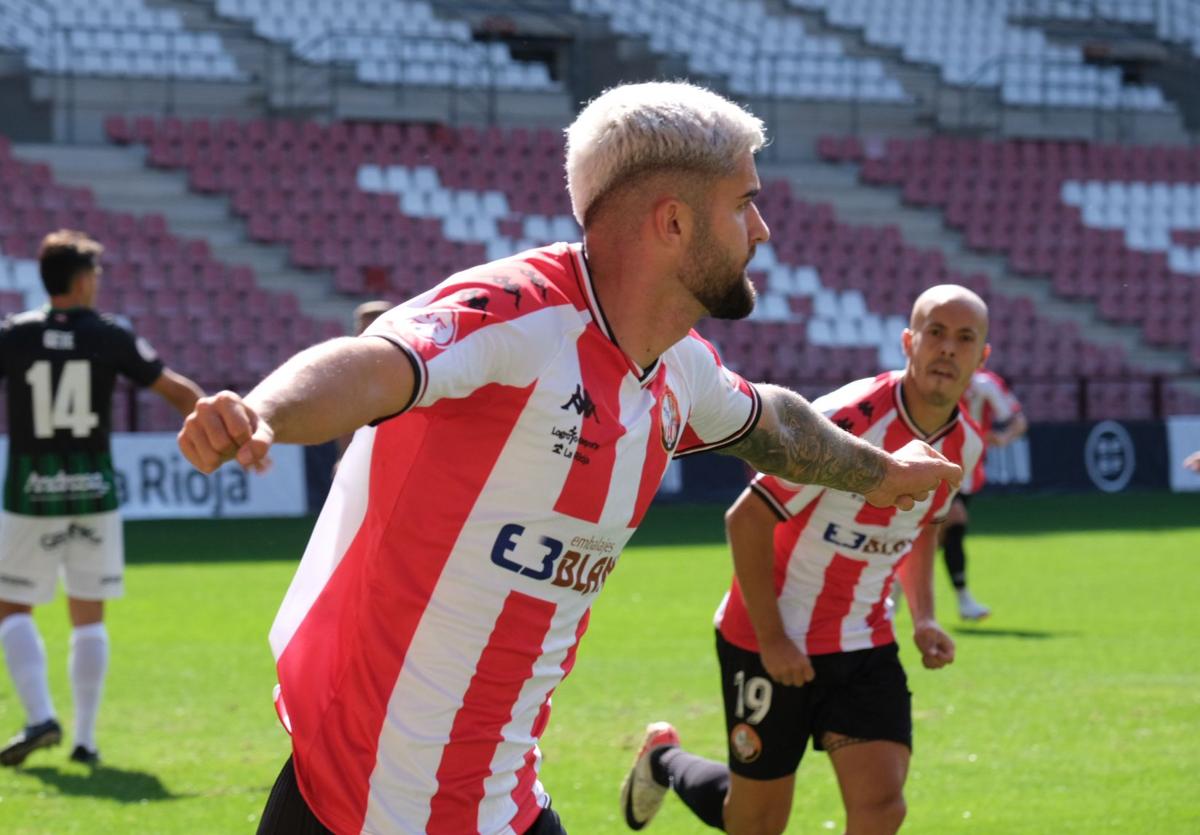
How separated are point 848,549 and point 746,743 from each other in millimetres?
741

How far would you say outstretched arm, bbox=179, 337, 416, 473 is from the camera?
2451mm

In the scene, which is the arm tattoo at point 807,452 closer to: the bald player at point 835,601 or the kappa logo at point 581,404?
the kappa logo at point 581,404

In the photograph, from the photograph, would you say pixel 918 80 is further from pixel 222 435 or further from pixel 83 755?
pixel 222 435

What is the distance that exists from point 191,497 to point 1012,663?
11023 millimetres

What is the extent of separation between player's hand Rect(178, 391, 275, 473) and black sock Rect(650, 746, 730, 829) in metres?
4.09

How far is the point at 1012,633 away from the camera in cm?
1228

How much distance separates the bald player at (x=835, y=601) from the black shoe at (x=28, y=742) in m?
3.54

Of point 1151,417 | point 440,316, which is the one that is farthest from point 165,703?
point 1151,417

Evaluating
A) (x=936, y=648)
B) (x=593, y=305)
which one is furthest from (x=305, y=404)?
(x=936, y=648)

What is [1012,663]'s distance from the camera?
11.0m

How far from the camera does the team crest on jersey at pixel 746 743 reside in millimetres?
5848

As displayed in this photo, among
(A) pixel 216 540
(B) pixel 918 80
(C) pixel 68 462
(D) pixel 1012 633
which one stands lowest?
(A) pixel 216 540

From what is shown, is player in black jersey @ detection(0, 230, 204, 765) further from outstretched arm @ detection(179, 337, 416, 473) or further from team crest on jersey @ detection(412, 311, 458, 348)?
outstretched arm @ detection(179, 337, 416, 473)

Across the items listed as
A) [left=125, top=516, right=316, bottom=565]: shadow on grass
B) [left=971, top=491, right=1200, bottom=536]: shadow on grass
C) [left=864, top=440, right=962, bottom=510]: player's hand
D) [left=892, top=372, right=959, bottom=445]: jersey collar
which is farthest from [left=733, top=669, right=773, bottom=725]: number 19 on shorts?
[left=971, top=491, right=1200, bottom=536]: shadow on grass
